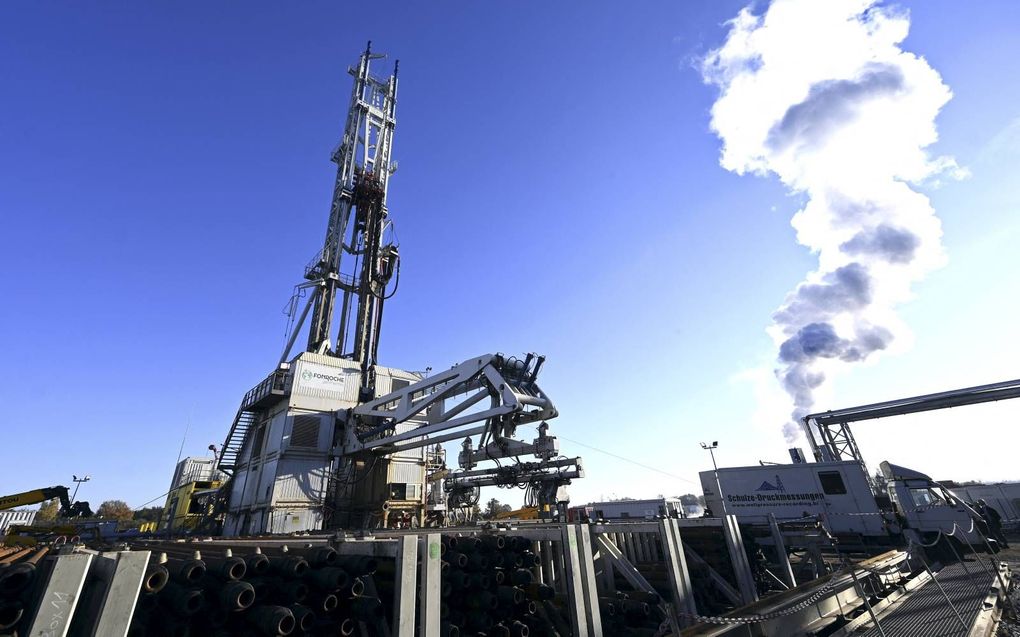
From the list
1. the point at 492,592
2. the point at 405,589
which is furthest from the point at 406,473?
the point at 405,589

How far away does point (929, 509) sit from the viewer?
59.4 feet

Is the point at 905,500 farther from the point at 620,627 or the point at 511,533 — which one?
the point at 511,533

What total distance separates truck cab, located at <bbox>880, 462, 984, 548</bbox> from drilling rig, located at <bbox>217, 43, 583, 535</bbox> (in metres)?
14.6

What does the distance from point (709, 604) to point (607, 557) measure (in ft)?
9.65

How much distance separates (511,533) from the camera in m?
8.71

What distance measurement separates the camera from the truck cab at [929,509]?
55.7 feet

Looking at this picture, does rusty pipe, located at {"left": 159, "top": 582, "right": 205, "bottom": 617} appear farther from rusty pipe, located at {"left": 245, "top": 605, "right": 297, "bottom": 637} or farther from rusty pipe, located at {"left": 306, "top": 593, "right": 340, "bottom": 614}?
rusty pipe, located at {"left": 306, "top": 593, "right": 340, "bottom": 614}

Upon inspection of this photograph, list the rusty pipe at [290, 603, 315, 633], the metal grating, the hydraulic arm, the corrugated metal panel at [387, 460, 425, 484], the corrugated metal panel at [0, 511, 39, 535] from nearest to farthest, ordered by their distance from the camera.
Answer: the rusty pipe at [290, 603, 315, 633] < the hydraulic arm < the metal grating < the corrugated metal panel at [387, 460, 425, 484] < the corrugated metal panel at [0, 511, 39, 535]

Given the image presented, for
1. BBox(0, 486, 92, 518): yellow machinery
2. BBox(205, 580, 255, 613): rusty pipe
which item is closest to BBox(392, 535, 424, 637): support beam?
BBox(205, 580, 255, 613): rusty pipe

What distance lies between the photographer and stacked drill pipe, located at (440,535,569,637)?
6.15 m

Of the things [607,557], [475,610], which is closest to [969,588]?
[607,557]

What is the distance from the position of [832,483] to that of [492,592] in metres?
21.1

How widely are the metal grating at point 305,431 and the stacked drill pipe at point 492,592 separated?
16.3 m

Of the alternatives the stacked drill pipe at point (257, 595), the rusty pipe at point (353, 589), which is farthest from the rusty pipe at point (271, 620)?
the rusty pipe at point (353, 589)
